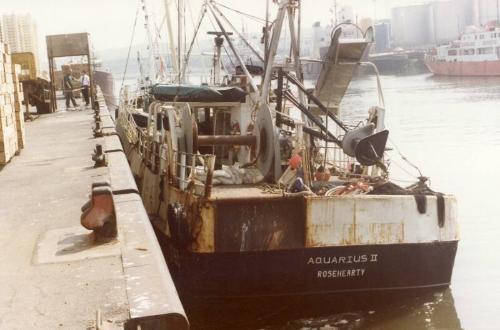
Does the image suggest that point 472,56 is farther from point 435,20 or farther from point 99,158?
point 435,20

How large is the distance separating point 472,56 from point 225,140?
279 ft

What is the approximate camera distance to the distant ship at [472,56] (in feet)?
282

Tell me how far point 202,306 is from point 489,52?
8578 centimetres

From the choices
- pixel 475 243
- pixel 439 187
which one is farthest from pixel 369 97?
pixel 475 243

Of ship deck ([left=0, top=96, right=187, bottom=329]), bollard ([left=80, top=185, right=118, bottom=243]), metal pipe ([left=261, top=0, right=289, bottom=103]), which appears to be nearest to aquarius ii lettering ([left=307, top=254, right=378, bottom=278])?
ship deck ([left=0, top=96, right=187, bottom=329])

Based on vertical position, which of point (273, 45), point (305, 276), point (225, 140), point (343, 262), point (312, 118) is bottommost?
point (305, 276)

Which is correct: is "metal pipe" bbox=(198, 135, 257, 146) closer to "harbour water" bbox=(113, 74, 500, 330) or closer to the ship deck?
the ship deck

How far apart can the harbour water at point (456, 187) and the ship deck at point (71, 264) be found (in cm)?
436

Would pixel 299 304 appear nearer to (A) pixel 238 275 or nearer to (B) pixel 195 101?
(A) pixel 238 275

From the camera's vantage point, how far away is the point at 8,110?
12539 millimetres

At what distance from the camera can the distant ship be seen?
8588 centimetres

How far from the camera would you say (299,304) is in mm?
10891

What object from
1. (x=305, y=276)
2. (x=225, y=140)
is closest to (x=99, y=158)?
(x=225, y=140)

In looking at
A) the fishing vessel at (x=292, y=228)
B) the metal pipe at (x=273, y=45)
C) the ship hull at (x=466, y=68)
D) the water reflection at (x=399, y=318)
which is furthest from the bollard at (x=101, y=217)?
the ship hull at (x=466, y=68)
